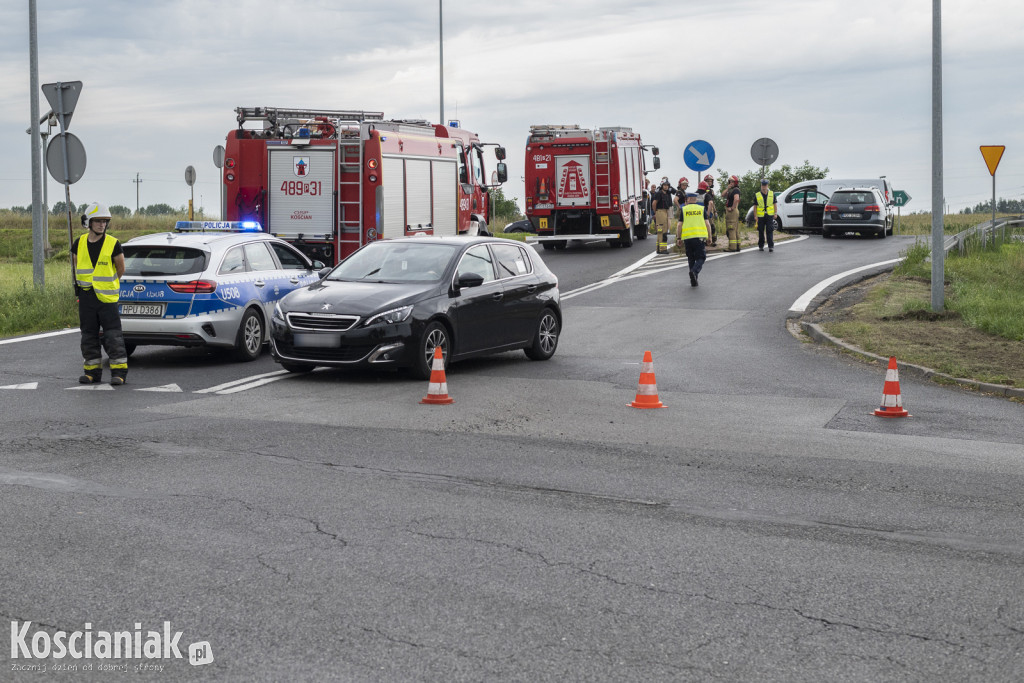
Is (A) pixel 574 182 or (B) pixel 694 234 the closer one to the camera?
(B) pixel 694 234

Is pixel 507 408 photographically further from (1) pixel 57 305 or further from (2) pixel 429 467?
(1) pixel 57 305

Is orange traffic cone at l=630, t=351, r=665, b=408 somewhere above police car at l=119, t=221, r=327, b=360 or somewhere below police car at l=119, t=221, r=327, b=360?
below

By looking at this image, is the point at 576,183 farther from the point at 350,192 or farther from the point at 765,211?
the point at 350,192

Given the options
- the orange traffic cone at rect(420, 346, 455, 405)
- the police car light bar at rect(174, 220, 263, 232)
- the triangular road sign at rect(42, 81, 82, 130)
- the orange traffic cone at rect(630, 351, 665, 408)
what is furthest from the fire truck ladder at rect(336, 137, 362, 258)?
the orange traffic cone at rect(630, 351, 665, 408)

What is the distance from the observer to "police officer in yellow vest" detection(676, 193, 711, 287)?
76.6ft

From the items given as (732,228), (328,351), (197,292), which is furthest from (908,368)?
(732,228)

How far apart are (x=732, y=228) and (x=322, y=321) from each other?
20.9 m

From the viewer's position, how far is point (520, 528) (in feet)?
22.3

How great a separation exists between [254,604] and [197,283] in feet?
29.8

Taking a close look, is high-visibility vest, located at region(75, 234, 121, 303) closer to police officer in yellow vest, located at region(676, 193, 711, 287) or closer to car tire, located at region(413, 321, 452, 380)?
car tire, located at region(413, 321, 452, 380)

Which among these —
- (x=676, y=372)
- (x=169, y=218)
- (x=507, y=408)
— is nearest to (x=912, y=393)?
(x=676, y=372)

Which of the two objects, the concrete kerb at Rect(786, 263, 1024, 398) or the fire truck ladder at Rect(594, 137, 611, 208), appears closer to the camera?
the concrete kerb at Rect(786, 263, 1024, 398)

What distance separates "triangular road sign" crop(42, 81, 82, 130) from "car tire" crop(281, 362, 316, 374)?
7588mm

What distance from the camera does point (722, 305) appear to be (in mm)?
21125
